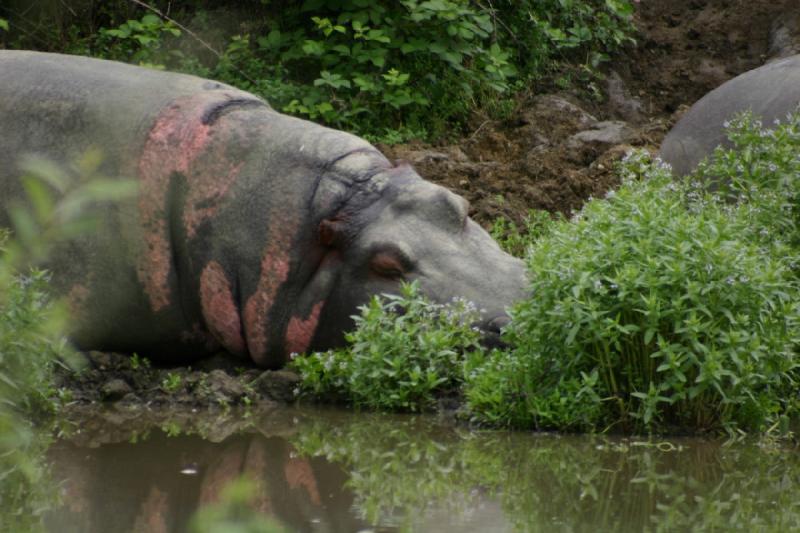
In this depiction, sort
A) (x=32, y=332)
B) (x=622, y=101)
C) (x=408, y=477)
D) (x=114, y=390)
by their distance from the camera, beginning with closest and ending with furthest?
1. (x=32, y=332)
2. (x=408, y=477)
3. (x=114, y=390)
4. (x=622, y=101)

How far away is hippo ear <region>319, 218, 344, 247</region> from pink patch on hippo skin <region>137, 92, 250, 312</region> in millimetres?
548

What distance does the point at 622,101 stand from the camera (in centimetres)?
1155

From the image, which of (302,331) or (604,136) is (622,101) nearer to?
(604,136)

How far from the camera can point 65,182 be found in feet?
4.79

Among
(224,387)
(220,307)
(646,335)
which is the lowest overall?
(224,387)

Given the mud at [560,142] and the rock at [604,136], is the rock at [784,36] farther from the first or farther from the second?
the rock at [604,136]

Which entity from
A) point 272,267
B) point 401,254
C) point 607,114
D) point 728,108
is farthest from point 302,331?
point 607,114

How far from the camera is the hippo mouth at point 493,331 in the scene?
5820 mm

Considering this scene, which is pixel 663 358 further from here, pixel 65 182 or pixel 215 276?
pixel 65 182

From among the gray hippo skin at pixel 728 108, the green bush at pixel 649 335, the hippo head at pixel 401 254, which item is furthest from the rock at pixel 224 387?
the gray hippo skin at pixel 728 108

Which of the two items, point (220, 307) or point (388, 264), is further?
point (220, 307)

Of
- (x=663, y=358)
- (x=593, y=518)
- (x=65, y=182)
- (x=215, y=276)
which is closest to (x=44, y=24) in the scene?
(x=215, y=276)

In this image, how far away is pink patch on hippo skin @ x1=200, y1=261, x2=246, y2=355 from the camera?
6148 mm

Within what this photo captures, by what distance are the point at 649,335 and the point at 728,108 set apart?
3.41m
